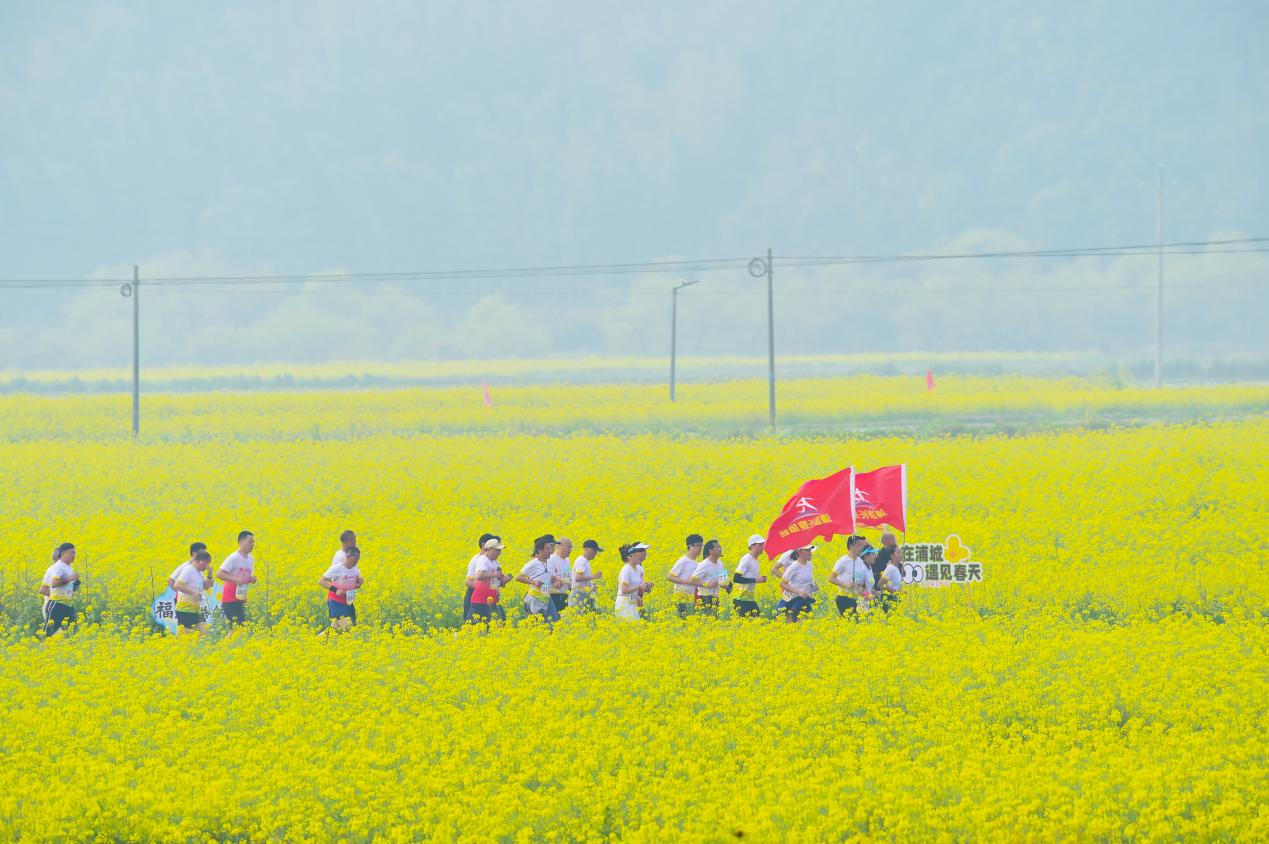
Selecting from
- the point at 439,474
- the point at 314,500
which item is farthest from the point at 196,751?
the point at 439,474

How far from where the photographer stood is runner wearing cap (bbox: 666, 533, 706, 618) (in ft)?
59.3

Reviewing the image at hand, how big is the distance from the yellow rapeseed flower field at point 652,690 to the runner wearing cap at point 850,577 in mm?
278

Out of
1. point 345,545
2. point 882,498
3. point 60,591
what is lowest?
point 60,591

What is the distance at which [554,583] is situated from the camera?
58.9 feet

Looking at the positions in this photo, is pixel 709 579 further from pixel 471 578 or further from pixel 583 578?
pixel 471 578

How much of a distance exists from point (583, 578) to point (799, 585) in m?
2.50

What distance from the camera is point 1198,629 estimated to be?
17.1 metres

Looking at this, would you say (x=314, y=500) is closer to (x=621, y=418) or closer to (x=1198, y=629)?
(x=1198, y=629)

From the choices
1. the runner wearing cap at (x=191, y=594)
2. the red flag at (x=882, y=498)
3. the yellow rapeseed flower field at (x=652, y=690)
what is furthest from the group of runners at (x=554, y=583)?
the red flag at (x=882, y=498)

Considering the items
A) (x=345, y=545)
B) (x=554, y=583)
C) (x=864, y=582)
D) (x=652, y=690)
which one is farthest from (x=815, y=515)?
(x=345, y=545)

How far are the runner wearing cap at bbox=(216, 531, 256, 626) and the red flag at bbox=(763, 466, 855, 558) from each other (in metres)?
6.04

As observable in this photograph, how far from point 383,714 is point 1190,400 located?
56117 mm

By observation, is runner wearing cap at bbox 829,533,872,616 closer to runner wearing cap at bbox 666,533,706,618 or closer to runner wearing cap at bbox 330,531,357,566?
runner wearing cap at bbox 666,533,706,618

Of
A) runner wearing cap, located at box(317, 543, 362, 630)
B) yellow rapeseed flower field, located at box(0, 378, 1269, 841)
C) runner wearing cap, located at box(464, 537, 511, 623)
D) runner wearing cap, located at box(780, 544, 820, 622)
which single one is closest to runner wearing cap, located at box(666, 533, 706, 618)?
yellow rapeseed flower field, located at box(0, 378, 1269, 841)
